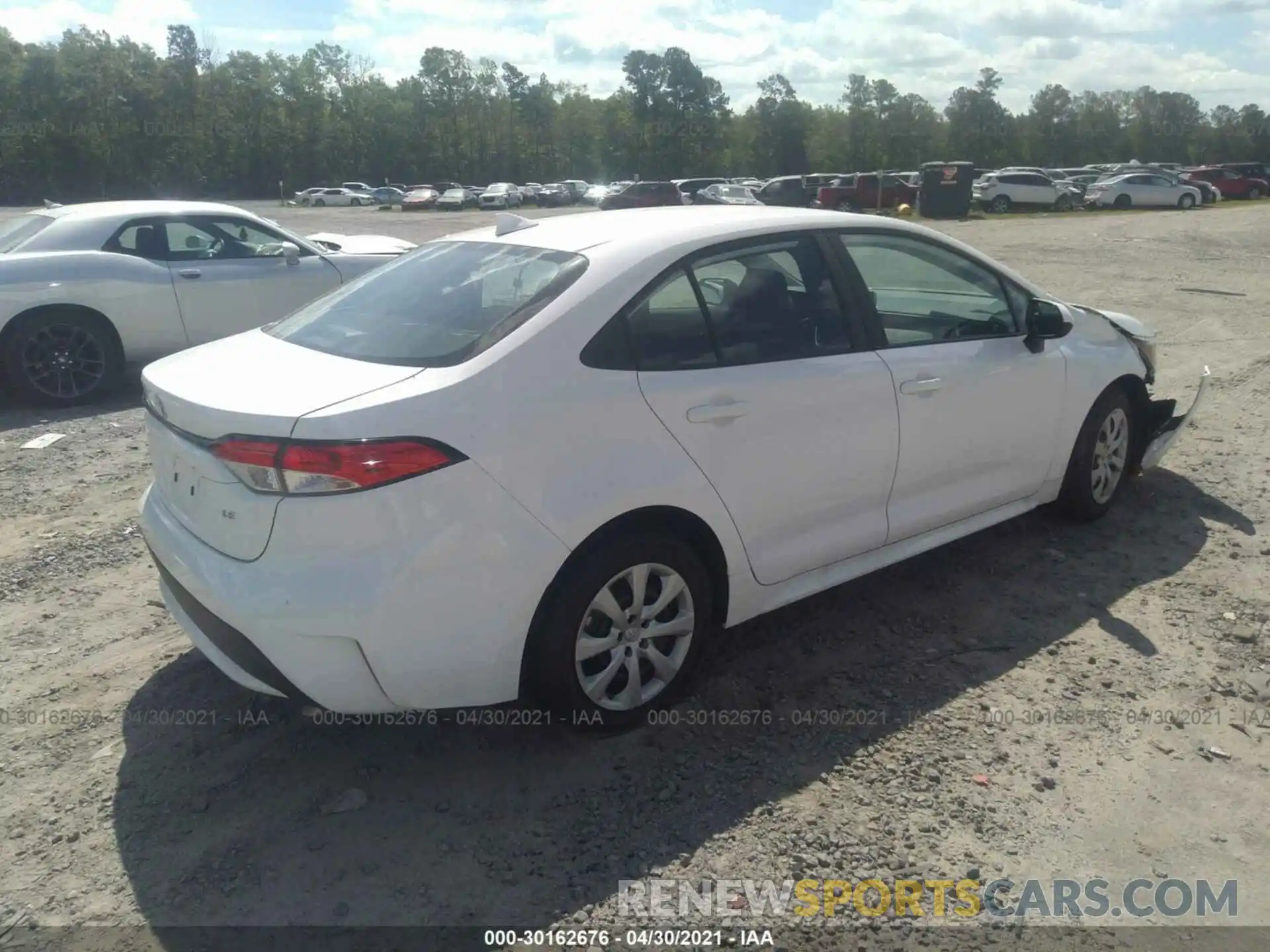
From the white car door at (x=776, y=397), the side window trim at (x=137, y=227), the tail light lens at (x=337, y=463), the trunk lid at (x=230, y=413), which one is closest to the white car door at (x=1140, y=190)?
the side window trim at (x=137, y=227)

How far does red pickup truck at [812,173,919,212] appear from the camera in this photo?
3916 cm

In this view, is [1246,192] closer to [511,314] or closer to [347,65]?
[511,314]

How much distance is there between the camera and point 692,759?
3.33 m

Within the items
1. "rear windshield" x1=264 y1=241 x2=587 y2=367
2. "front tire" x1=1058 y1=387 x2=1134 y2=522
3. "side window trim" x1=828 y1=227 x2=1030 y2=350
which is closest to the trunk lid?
"rear windshield" x1=264 y1=241 x2=587 y2=367

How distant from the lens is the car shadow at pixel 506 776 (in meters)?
2.77

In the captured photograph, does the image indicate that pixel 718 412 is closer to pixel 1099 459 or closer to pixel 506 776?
pixel 506 776

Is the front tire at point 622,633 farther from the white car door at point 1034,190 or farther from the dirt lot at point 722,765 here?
the white car door at point 1034,190

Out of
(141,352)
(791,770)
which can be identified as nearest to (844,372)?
(791,770)

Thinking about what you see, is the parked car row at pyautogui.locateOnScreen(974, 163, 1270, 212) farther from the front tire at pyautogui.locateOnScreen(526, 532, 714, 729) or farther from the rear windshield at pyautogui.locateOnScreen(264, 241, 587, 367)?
the front tire at pyautogui.locateOnScreen(526, 532, 714, 729)

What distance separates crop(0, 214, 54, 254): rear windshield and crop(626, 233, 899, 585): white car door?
263 inches

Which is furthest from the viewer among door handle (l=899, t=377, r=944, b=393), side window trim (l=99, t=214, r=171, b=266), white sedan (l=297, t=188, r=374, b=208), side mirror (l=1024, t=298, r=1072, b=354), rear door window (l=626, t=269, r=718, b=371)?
white sedan (l=297, t=188, r=374, b=208)

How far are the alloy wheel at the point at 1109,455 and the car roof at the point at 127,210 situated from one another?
6.92 meters

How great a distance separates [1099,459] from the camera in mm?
5121

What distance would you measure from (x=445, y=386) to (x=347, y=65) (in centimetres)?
11035
